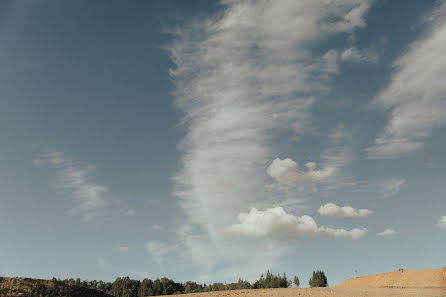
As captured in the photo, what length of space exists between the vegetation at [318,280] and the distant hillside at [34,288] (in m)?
102

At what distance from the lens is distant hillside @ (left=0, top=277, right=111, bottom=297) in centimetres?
4431

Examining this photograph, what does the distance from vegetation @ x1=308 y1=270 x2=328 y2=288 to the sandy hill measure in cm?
748

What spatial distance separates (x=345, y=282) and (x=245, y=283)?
4172cm

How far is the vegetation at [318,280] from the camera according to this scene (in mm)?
128750

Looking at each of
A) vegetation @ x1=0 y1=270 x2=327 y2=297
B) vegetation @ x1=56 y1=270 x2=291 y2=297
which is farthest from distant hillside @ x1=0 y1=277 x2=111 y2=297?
vegetation @ x1=56 y1=270 x2=291 y2=297

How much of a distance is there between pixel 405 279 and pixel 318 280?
30.9 metres

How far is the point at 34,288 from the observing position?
45.9 meters

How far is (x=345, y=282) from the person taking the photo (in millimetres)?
129000

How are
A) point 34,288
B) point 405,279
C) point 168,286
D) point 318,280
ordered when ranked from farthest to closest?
point 168,286 < point 318,280 < point 405,279 < point 34,288

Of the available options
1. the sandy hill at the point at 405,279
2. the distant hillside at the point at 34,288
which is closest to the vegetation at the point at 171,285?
the sandy hill at the point at 405,279

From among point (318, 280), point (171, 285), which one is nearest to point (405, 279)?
point (318, 280)

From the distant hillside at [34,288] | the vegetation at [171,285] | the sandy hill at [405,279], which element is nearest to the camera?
the distant hillside at [34,288]

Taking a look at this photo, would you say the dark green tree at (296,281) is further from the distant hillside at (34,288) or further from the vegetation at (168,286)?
the distant hillside at (34,288)

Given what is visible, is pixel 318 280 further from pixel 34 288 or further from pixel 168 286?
pixel 34 288
